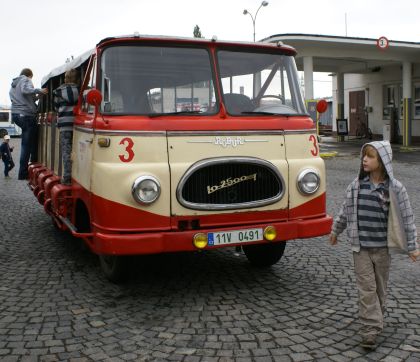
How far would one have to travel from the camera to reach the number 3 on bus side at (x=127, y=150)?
442 centimetres

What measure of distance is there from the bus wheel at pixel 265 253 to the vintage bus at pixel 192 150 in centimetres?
10

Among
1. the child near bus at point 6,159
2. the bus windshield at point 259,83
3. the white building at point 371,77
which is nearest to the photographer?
the bus windshield at point 259,83

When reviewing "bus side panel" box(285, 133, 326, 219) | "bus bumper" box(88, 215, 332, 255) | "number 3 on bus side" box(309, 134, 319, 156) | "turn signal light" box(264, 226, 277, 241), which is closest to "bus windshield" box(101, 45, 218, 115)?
"bus side panel" box(285, 133, 326, 219)

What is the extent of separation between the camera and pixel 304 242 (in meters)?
6.90

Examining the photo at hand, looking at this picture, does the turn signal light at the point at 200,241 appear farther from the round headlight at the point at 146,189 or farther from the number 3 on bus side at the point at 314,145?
the number 3 on bus side at the point at 314,145

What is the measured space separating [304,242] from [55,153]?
344 centimetres

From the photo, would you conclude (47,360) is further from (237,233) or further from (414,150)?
(414,150)

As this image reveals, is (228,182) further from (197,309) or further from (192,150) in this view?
(197,309)

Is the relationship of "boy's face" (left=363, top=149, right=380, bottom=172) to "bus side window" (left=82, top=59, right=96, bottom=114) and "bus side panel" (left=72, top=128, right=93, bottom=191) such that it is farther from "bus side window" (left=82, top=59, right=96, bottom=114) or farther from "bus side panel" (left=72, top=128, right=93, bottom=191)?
"bus side window" (left=82, top=59, right=96, bottom=114)

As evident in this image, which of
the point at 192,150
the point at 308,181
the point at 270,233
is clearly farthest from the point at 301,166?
the point at 192,150

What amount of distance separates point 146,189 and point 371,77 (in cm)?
2731

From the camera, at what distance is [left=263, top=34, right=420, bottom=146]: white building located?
2173 cm

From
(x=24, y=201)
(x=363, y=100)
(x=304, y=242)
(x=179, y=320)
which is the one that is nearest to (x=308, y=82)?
(x=363, y=100)

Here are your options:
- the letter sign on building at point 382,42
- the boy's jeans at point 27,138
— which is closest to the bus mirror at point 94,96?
Result: the boy's jeans at point 27,138
